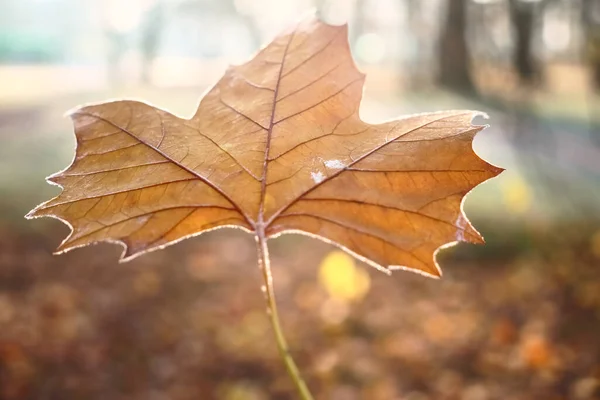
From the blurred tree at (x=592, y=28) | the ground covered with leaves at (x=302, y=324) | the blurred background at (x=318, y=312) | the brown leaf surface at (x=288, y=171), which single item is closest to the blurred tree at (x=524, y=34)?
the blurred tree at (x=592, y=28)

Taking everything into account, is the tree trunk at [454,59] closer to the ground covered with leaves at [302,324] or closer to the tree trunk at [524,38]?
the tree trunk at [524,38]

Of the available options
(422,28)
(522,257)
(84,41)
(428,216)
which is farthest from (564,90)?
(84,41)

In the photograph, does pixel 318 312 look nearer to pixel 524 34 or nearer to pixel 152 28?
pixel 524 34

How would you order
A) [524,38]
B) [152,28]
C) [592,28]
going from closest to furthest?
1. [592,28]
2. [524,38]
3. [152,28]

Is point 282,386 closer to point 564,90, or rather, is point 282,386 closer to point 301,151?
point 301,151

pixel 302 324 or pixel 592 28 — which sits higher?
pixel 592 28

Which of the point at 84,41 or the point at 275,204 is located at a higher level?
the point at 84,41

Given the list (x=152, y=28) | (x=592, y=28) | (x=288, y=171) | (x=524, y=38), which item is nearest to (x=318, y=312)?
(x=288, y=171)
